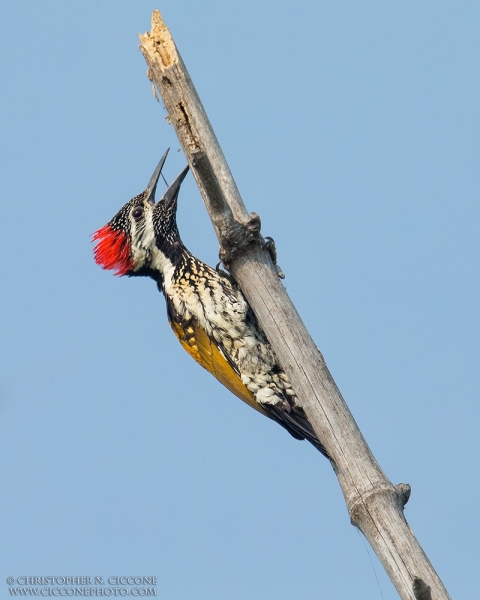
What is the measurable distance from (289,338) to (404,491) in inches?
38.3

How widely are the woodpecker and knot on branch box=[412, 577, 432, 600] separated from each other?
2.42m

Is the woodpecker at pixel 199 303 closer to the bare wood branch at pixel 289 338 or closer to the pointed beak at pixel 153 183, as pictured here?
the pointed beak at pixel 153 183

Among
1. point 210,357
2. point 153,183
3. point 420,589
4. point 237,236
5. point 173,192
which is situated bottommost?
point 420,589

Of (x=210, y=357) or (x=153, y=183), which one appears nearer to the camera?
(x=210, y=357)

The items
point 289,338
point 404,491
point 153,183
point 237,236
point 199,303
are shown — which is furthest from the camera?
point 153,183

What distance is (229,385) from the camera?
610 centimetres

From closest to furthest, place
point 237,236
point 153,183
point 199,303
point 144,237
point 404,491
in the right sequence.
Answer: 1. point 404,491
2. point 237,236
3. point 199,303
4. point 144,237
5. point 153,183

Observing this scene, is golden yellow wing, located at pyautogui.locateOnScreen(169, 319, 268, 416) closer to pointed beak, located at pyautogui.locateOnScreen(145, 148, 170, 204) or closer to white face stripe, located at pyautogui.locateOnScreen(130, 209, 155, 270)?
white face stripe, located at pyautogui.locateOnScreen(130, 209, 155, 270)

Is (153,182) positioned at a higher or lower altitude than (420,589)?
higher

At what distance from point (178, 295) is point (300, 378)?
2.19 meters

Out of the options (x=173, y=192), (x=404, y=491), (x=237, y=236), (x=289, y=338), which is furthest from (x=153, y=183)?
(x=404, y=491)

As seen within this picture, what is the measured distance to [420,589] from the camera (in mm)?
2955

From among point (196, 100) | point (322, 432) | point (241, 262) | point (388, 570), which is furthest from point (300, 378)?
point (196, 100)

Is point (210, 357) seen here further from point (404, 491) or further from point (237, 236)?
point (404, 491)
